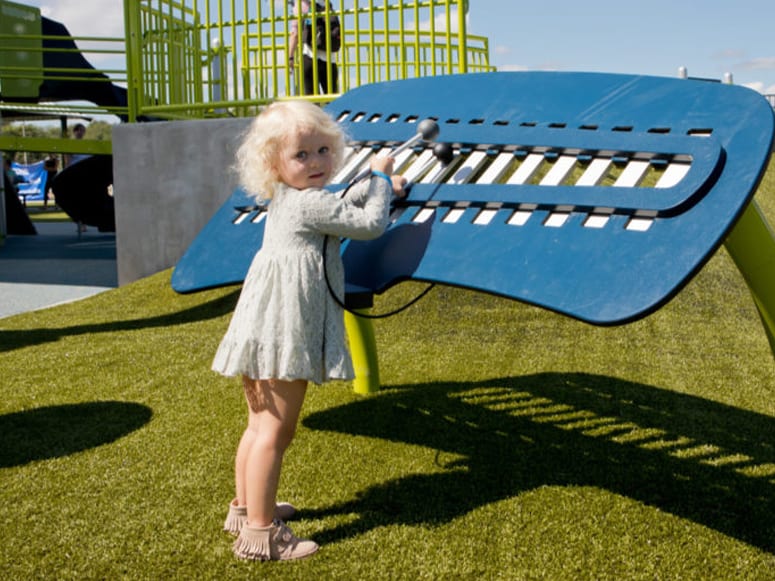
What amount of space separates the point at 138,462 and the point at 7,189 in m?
12.7

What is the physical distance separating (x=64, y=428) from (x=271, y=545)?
1.64m

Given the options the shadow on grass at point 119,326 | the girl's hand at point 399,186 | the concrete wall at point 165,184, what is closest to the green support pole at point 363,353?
the girl's hand at point 399,186

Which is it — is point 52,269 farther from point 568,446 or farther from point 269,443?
point 269,443

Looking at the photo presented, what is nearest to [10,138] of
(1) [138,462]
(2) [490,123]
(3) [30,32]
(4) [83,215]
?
(4) [83,215]

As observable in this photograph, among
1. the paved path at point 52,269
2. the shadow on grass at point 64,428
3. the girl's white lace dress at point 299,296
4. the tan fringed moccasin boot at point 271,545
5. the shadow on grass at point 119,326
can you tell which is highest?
the girl's white lace dress at point 299,296

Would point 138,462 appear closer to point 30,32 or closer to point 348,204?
point 348,204

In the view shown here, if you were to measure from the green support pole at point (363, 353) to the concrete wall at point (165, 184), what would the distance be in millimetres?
3777

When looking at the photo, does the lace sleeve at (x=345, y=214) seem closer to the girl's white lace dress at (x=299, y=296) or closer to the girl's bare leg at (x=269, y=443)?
the girl's white lace dress at (x=299, y=296)

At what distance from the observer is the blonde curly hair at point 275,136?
8.08 feet

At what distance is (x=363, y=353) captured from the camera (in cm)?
411

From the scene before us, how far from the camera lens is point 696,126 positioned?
94.7 inches

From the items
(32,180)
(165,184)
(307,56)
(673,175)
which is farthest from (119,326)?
(32,180)

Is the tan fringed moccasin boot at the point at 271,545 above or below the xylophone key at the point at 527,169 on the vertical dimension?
below

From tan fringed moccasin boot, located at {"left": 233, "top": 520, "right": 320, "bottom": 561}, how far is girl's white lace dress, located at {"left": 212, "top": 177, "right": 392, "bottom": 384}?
1.52 ft
